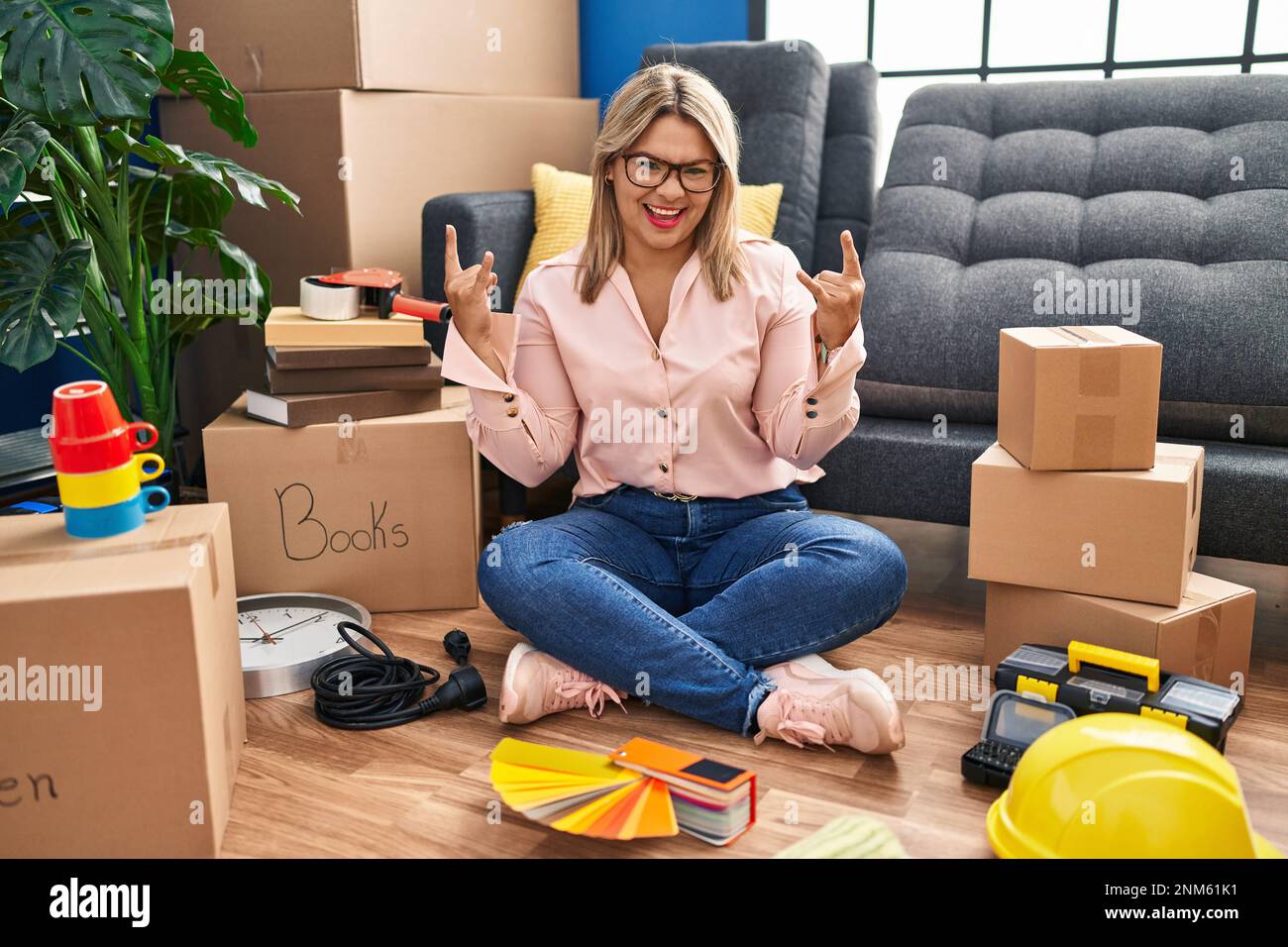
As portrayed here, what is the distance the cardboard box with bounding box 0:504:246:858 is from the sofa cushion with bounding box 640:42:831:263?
1534mm

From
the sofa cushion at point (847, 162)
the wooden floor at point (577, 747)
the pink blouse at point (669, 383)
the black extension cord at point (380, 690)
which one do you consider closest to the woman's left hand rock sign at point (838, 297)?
the pink blouse at point (669, 383)

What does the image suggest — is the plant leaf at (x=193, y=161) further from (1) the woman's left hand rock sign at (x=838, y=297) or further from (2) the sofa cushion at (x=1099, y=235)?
(2) the sofa cushion at (x=1099, y=235)

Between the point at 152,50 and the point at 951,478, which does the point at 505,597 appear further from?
the point at 152,50

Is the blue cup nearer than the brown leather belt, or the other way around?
the blue cup

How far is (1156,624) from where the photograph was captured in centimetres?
151

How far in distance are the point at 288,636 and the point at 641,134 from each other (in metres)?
0.92

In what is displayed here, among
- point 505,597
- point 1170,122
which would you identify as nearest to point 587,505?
point 505,597

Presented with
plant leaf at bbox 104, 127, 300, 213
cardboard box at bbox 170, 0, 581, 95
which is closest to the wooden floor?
plant leaf at bbox 104, 127, 300, 213

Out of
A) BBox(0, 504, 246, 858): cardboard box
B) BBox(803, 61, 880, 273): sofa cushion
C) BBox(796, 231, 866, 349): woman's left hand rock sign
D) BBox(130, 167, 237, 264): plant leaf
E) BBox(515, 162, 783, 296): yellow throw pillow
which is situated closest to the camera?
BBox(0, 504, 246, 858): cardboard box

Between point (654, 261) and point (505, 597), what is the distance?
0.54m

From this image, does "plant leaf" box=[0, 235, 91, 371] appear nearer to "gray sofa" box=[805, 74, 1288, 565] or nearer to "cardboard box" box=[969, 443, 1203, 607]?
"gray sofa" box=[805, 74, 1288, 565]

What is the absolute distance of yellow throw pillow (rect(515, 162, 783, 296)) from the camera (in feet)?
A: 7.55

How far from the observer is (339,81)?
2.35 meters

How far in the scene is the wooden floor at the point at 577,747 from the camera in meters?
1.27
